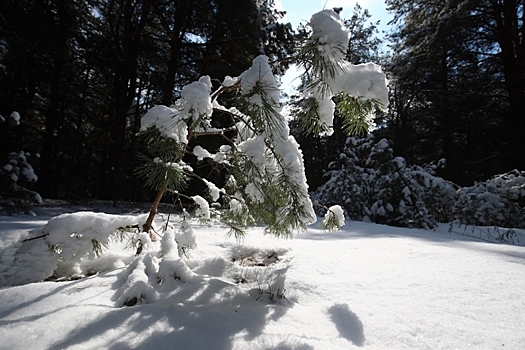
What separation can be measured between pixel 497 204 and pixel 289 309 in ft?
16.8

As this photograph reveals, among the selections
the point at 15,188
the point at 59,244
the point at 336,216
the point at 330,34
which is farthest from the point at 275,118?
the point at 15,188

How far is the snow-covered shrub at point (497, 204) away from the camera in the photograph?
4.39 metres

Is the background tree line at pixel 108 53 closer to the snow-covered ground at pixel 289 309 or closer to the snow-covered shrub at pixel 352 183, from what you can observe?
the snow-covered shrub at pixel 352 183

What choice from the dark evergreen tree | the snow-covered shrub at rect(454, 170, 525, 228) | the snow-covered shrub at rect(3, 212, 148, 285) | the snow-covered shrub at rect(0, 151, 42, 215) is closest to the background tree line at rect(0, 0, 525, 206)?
the dark evergreen tree

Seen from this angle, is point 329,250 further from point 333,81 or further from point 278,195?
point 333,81

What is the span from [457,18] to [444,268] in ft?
24.2

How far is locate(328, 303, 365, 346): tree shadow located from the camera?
851 mm

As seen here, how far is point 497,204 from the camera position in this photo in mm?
4434

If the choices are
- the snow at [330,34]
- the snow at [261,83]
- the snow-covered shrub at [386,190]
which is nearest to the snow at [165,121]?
the snow at [261,83]

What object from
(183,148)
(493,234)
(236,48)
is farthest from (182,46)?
(493,234)

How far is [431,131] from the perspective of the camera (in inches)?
339

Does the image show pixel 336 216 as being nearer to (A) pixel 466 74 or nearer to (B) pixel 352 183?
(B) pixel 352 183

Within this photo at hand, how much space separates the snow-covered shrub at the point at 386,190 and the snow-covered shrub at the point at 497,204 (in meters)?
0.46

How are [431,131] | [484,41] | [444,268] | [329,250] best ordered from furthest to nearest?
1. [431,131]
2. [484,41]
3. [329,250]
4. [444,268]
